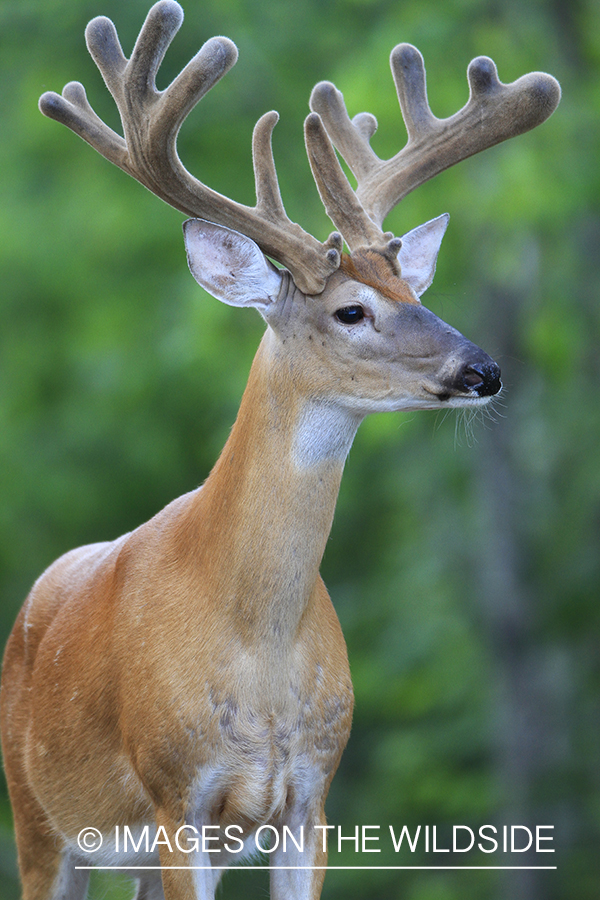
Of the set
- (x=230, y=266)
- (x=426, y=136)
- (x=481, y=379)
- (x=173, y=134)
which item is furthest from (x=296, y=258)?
(x=426, y=136)

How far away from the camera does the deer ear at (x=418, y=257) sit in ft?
13.1

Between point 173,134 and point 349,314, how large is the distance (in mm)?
697

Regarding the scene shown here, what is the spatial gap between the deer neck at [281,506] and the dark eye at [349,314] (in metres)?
0.19

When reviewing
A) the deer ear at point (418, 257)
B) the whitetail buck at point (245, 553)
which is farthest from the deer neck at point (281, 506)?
the deer ear at point (418, 257)

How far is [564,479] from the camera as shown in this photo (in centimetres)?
1079

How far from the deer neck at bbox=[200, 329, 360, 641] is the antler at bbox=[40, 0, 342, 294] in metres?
0.33

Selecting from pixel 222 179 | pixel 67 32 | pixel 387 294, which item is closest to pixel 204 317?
pixel 222 179

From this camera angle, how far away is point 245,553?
3.39 meters

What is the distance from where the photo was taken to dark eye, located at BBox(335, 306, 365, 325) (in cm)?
349

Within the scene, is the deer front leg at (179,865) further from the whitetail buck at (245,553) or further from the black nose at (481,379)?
the black nose at (481,379)

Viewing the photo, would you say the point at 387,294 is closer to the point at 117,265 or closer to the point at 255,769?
the point at 255,769

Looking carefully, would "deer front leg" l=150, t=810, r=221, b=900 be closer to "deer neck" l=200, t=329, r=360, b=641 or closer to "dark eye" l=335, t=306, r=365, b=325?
"deer neck" l=200, t=329, r=360, b=641

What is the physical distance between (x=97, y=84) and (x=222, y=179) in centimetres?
132

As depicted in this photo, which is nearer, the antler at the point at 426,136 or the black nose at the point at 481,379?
the black nose at the point at 481,379
